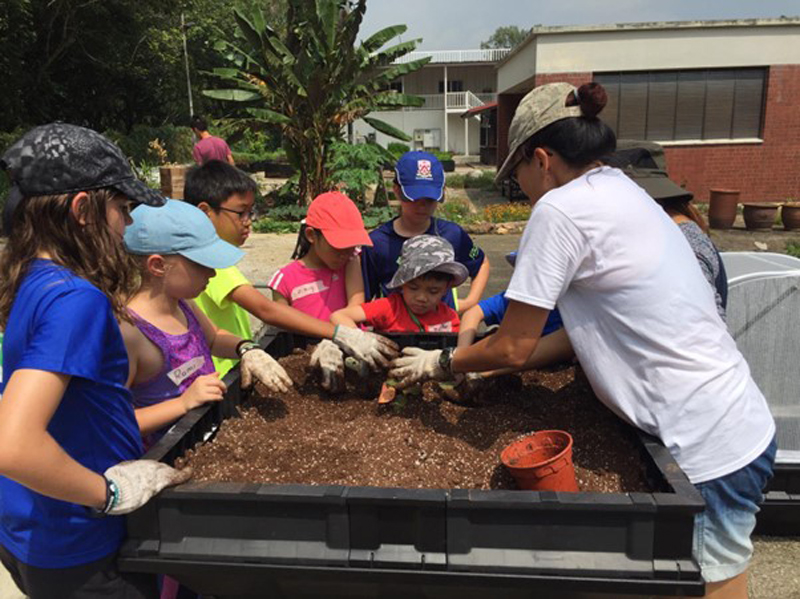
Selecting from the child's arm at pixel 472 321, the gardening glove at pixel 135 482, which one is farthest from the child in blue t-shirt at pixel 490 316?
the gardening glove at pixel 135 482

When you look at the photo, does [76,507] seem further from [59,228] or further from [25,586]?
[59,228]

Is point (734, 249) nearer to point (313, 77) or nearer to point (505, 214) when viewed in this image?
point (505, 214)

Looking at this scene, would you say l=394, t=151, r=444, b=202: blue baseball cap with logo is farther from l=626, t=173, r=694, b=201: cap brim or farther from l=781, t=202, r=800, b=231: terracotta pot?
l=781, t=202, r=800, b=231: terracotta pot

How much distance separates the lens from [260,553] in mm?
1384

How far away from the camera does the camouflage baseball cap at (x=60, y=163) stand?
1419 mm

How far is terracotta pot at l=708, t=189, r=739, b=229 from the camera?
13188 mm

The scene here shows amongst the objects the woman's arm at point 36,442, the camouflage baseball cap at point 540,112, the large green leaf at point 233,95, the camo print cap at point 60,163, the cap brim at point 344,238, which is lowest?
the woman's arm at point 36,442

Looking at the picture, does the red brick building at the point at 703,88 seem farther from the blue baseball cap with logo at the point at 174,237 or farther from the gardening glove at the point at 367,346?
the blue baseball cap with logo at the point at 174,237

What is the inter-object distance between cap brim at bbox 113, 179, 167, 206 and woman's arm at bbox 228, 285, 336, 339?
2.79 feet

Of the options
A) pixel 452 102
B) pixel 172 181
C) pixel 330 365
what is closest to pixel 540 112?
pixel 330 365

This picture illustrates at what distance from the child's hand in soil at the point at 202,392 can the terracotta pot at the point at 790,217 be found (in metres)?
13.7

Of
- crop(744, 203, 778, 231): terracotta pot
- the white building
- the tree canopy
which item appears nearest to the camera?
crop(744, 203, 778, 231): terracotta pot

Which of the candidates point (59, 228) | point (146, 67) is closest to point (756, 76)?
point (59, 228)

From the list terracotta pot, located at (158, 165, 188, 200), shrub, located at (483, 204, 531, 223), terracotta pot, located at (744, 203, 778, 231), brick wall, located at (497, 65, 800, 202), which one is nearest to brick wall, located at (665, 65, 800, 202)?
brick wall, located at (497, 65, 800, 202)
